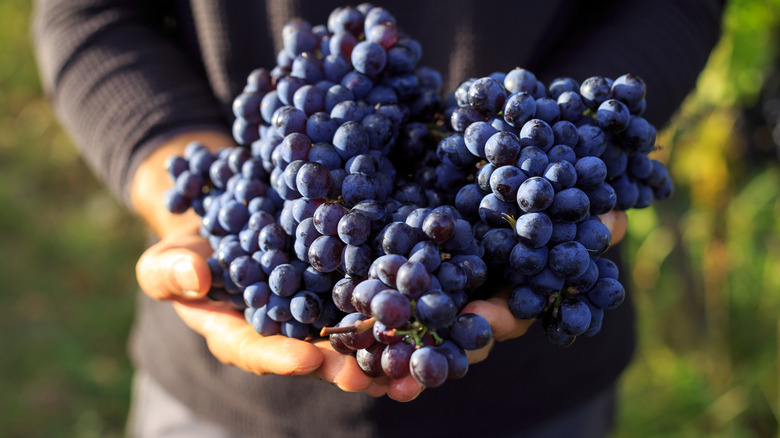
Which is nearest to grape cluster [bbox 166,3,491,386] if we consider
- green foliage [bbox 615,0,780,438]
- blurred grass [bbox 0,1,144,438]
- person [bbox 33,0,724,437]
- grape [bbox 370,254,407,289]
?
grape [bbox 370,254,407,289]

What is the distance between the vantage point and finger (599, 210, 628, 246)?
0.92 meters

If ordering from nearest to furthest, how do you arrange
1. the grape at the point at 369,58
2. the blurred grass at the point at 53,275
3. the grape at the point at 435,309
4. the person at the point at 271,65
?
the grape at the point at 435,309 → the grape at the point at 369,58 → the person at the point at 271,65 → the blurred grass at the point at 53,275

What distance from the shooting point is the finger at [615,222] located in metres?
0.92

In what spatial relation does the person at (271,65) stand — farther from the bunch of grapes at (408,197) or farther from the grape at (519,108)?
Result: the grape at (519,108)

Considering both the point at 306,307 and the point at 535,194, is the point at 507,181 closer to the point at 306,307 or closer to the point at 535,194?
the point at 535,194

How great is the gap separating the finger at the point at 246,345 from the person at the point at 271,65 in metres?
0.16

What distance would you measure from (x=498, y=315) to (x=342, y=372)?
21cm

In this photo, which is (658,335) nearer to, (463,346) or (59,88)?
(463,346)

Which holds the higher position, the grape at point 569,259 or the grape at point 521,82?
the grape at point 521,82

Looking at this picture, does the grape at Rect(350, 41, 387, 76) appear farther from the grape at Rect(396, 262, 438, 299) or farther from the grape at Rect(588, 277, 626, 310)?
the grape at Rect(588, 277, 626, 310)

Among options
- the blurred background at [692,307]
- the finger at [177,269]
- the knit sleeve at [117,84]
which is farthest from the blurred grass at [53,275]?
the finger at [177,269]

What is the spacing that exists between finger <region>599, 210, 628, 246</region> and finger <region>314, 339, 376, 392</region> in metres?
0.43

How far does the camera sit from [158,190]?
1.16 meters

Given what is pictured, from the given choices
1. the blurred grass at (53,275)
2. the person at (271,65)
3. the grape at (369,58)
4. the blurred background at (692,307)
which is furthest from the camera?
the blurred grass at (53,275)
